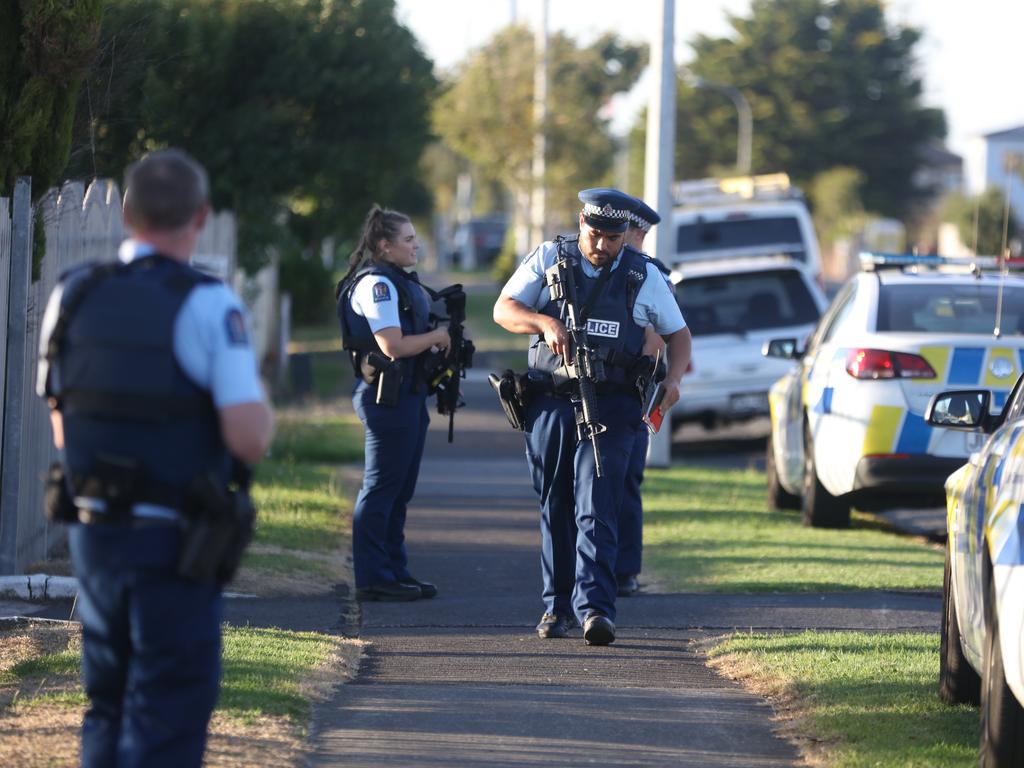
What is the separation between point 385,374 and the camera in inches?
313

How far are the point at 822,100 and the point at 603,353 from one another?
68208 mm

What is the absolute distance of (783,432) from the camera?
11594mm

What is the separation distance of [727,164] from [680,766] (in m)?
Result: 69.9

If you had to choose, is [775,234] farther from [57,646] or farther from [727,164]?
[727,164]

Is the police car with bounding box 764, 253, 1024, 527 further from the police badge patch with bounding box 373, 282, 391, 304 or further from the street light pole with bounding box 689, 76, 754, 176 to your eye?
the street light pole with bounding box 689, 76, 754, 176

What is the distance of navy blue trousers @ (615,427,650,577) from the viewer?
8445 millimetres

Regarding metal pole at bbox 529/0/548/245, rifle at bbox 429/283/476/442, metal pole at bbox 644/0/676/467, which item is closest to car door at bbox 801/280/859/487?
rifle at bbox 429/283/476/442

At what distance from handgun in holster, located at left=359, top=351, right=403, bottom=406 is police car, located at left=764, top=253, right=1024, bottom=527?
2931mm

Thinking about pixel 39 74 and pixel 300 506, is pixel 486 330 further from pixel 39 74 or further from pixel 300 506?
pixel 39 74

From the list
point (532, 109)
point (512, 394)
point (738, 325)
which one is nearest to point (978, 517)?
point (512, 394)

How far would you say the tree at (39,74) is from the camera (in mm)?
7668

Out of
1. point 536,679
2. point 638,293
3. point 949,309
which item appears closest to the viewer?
point 536,679

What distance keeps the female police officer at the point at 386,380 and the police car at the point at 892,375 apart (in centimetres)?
283

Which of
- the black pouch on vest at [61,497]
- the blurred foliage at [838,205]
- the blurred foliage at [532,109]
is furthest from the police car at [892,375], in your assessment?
the blurred foliage at [838,205]
